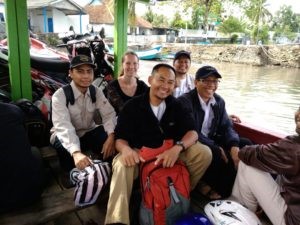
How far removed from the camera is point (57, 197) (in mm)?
2008

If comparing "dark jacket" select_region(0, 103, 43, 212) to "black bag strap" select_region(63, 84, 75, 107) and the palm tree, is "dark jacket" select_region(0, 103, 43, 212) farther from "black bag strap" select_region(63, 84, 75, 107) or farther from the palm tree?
the palm tree

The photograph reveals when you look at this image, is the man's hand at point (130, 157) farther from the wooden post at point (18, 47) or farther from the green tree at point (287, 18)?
the green tree at point (287, 18)

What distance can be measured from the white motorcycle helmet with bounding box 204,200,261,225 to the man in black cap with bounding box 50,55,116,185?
32.7 inches

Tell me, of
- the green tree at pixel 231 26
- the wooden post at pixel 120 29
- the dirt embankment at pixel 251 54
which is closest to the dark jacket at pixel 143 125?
the wooden post at pixel 120 29

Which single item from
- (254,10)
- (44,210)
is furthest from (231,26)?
(44,210)

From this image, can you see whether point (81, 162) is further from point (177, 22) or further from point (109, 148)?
point (177, 22)

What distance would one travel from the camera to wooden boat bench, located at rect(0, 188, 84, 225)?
1.74 m

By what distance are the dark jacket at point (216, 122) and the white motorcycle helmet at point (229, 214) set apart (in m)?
0.66

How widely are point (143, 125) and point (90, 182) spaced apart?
1.75 feet

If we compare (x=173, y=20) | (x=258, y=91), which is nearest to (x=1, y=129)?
(x=258, y=91)

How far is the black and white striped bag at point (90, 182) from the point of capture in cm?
183

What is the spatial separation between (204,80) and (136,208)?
3.80 ft

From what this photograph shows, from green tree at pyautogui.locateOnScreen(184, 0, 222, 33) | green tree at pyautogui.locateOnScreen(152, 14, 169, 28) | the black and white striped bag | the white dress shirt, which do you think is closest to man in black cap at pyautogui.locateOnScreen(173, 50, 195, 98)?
the white dress shirt

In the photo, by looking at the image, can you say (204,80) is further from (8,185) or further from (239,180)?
(8,185)
